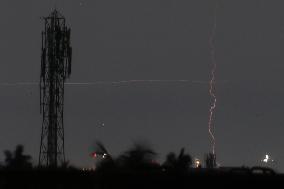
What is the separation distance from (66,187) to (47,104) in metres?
32.9

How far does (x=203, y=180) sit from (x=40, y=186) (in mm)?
3239

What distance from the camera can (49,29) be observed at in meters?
49.5

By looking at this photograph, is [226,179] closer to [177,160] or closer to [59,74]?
[177,160]

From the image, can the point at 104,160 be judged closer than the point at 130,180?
No

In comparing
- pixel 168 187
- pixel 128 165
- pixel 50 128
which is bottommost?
pixel 168 187

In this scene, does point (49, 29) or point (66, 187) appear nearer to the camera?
point (66, 187)

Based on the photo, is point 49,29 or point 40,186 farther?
point 49,29

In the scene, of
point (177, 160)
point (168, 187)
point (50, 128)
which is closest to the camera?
point (168, 187)

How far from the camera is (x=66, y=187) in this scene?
54.8 ft

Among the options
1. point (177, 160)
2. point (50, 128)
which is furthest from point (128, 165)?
point (50, 128)

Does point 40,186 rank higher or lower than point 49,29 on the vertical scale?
lower

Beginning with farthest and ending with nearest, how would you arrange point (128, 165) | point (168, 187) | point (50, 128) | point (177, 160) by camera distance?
point (50, 128) < point (177, 160) < point (128, 165) < point (168, 187)

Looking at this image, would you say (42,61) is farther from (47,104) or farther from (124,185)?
(124,185)

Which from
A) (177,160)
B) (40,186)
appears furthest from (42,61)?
(40,186)
